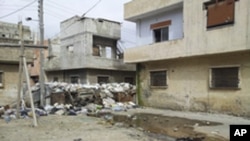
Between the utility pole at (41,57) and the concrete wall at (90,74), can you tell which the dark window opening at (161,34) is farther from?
the concrete wall at (90,74)

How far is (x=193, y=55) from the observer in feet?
43.3

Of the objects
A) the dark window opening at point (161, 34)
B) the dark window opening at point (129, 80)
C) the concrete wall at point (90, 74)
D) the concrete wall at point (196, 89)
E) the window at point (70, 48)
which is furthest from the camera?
the dark window opening at point (129, 80)

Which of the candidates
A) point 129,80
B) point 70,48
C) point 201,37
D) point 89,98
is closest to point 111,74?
point 129,80

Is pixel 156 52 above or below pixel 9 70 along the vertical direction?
above

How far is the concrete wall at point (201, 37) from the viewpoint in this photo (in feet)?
35.9

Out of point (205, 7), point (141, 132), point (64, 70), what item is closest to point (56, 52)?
point (64, 70)

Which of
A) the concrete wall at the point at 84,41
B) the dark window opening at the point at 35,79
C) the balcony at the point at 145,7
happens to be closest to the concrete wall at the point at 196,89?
the balcony at the point at 145,7

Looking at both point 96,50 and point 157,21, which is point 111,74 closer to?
point 96,50

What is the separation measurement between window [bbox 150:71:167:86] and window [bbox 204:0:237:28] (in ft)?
15.2

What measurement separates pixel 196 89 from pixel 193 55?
1.85m

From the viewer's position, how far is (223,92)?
41.0 ft

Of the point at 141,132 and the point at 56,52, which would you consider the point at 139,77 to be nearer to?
the point at 141,132

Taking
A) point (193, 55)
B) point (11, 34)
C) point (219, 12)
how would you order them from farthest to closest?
point (11, 34), point (193, 55), point (219, 12)

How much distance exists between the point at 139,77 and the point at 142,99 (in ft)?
4.84
